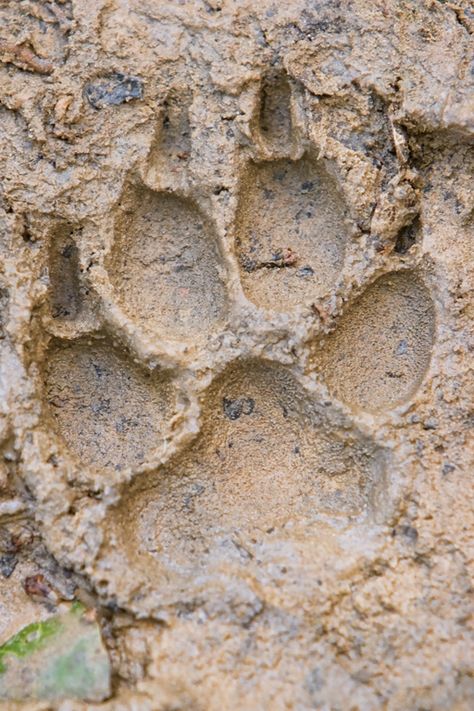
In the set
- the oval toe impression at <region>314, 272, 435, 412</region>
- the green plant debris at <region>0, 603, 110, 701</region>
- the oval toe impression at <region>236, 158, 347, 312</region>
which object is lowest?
the green plant debris at <region>0, 603, 110, 701</region>

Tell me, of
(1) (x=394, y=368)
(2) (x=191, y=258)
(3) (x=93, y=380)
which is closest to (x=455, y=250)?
(1) (x=394, y=368)

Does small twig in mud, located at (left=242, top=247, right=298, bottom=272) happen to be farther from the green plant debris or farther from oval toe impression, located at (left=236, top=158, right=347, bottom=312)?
the green plant debris

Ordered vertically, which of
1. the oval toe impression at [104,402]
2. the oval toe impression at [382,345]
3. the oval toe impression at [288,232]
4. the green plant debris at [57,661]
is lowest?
the green plant debris at [57,661]

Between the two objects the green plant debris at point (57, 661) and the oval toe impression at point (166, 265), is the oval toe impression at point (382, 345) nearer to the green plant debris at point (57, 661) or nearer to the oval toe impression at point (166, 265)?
the oval toe impression at point (166, 265)

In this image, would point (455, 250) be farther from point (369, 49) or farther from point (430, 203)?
point (369, 49)

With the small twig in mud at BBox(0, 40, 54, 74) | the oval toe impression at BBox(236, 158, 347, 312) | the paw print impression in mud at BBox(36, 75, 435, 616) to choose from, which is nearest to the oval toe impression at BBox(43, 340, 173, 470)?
the paw print impression in mud at BBox(36, 75, 435, 616)

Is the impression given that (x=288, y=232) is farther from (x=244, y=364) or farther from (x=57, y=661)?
(x=57, y=661)

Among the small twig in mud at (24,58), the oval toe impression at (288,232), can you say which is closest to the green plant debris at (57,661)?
the oval toe impression at (288,232)

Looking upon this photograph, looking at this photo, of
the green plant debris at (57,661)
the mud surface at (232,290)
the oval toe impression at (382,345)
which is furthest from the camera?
the oval toe impression at (382,345)
